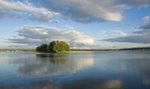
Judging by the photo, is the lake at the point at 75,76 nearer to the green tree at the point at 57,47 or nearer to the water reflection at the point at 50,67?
the water reflection at the point at 50,67

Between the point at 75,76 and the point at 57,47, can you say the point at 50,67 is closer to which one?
the point at 75,76

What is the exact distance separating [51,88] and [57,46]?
384 ft

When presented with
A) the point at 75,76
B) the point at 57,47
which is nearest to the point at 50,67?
the point at 75,76

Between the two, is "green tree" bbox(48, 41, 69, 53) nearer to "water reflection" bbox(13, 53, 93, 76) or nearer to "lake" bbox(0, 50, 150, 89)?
"water reflection" bbox(13, 53, 93, 76)

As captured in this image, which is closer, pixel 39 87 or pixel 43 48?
pixel 39 87

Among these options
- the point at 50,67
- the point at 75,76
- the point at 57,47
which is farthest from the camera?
the point at 57,47

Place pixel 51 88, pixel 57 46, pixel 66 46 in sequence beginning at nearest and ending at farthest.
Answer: pixel 51 88, pixel 57 46, pixel 66 46

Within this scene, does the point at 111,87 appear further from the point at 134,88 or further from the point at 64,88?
the point at 64,88

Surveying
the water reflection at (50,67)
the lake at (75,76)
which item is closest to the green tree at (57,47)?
the water reflection at (50,67)

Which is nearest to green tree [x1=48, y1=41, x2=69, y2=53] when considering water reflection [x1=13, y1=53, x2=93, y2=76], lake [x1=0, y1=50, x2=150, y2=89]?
water reflection [x1=13, y1=53, x2=93, y2=76]

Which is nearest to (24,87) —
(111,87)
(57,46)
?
(111,87)

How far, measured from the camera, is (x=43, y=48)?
160875mm

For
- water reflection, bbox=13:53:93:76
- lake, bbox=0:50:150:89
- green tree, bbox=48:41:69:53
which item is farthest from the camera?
green tree, bbox=48:41:69:53

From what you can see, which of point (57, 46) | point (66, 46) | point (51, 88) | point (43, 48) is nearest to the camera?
point (51, 88)
